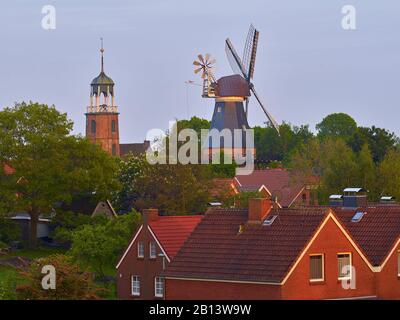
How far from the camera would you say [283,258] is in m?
40.5

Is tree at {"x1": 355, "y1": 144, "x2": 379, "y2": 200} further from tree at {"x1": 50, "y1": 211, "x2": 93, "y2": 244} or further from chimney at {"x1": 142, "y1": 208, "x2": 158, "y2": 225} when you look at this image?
chimney at {"x1": 142, "y1": 208, "x2": 158, "y2": 225}

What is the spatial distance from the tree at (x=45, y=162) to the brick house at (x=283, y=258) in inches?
1771

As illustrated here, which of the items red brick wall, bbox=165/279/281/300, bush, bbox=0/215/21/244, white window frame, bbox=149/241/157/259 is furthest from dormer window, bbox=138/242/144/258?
bush, bbox=0/215/21/244

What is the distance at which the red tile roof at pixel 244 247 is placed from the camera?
4066 cm

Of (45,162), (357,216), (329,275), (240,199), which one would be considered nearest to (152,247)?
(357,216)

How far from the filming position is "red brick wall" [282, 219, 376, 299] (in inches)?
1583

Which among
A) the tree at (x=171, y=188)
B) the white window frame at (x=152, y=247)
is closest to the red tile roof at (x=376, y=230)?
the white window frame at (x=152, y=247)

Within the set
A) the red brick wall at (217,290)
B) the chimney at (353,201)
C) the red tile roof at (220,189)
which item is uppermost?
the red tile roof at (220,189)

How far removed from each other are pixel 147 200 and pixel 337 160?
45.1 feet

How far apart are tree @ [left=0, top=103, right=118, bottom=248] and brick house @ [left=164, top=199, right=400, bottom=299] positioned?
1771 inches

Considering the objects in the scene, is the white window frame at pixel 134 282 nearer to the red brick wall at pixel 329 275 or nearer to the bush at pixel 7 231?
the red brick wall at pixel 329 275

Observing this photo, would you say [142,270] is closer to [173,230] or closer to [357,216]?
[173,230]

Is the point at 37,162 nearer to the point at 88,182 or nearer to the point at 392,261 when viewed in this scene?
the point at 88,182

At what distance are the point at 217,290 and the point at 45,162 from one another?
162 ft
